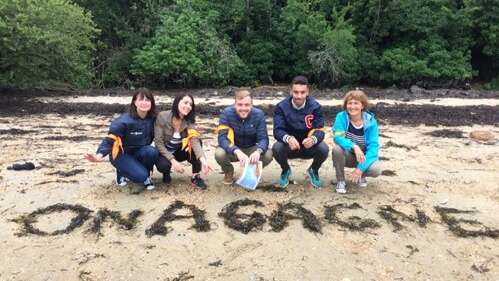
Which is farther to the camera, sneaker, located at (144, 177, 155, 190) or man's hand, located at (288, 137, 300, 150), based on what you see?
sneaker, located at (144, 177, 155, 190)

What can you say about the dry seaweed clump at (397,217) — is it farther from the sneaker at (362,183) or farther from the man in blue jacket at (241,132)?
the man in blue jacket at (241,132)

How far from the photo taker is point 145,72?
1941cm

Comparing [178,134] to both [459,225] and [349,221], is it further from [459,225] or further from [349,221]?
[459,225]

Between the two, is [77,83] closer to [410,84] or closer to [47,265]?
[410,84]

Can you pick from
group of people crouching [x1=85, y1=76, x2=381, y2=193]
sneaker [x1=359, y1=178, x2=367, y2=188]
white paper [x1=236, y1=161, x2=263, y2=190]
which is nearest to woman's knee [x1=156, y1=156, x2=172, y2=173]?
group of people crouching [x1=85, y1=76, x2=381, y2=193]

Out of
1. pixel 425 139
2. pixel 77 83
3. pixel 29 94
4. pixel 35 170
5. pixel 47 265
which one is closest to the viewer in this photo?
pixel 47 265

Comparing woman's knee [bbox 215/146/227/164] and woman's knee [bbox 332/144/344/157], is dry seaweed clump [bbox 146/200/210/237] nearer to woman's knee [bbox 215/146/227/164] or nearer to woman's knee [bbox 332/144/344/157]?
woman's knee [bbox 215/146/227/164]

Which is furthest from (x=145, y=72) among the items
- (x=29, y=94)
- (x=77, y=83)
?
(x=29, y=94)

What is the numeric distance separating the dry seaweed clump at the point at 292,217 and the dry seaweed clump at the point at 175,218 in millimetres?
652

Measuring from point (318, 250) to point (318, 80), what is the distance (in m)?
17.0

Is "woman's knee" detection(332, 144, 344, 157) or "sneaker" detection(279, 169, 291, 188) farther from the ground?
"woman's knee" detection(332, 144, 344, 157)

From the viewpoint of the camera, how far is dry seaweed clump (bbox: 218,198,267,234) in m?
4.91

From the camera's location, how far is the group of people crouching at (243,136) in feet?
18.3

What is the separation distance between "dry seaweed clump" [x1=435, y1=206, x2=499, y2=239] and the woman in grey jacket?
8.23 ft
